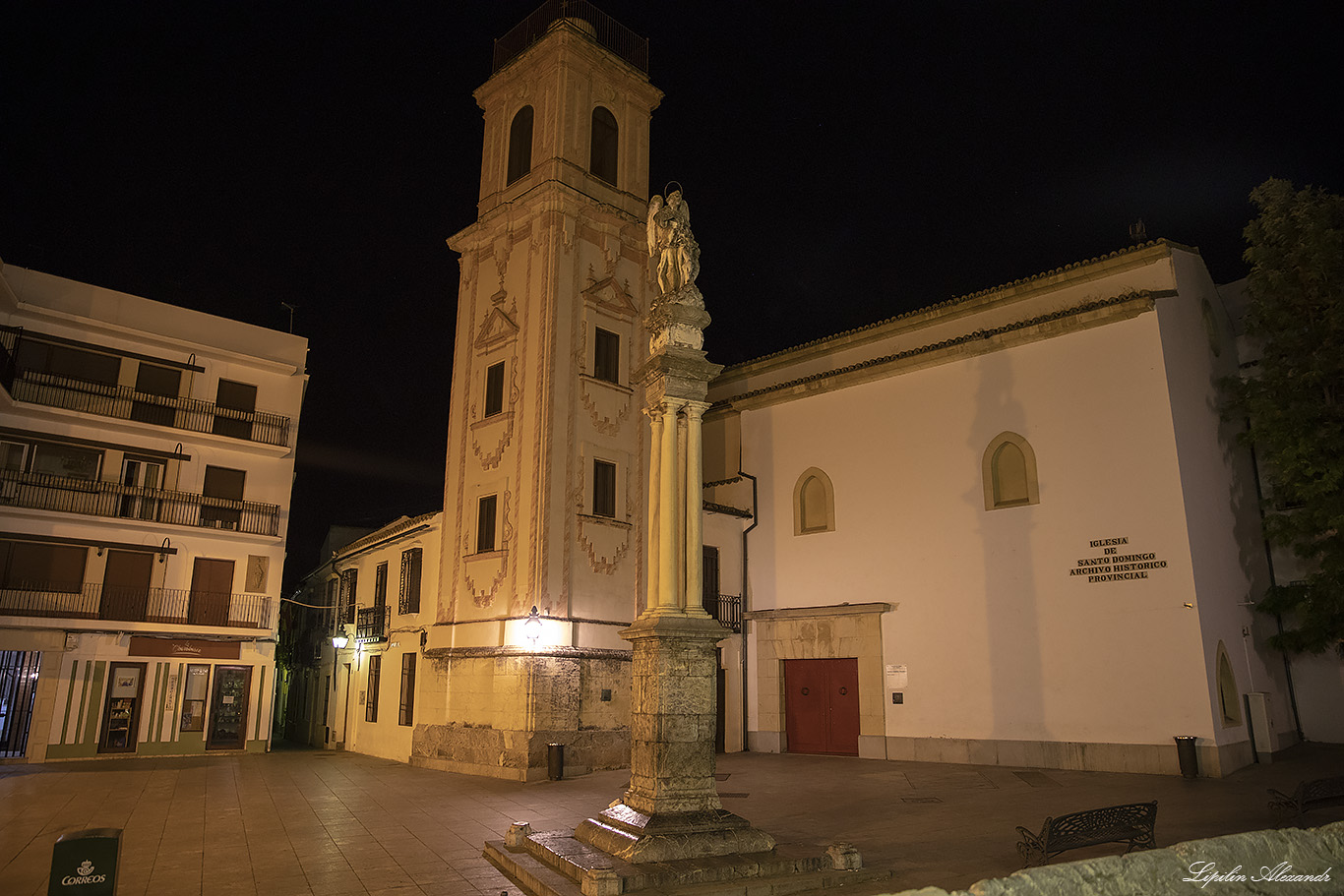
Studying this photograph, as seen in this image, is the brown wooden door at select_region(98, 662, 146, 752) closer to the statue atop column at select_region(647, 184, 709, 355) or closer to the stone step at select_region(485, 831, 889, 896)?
the stone step at select_region(485, 831, 889, 896)

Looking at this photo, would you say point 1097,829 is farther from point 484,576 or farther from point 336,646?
point 336,646

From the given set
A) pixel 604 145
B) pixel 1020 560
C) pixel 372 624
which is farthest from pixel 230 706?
pixel 1020 560

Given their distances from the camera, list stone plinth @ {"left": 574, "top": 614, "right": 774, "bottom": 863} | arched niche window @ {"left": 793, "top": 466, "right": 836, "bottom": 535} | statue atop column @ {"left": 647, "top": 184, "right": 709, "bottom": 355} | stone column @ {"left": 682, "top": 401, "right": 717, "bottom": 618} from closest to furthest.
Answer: stone plinth @ {"left": 574, "top": 614, "right": 774, "bottom": 863} → stone column @ {"left": 682, "top": 401, "right": 717, "bottom": 618} → statue atop column @ {"left": 647, "top": 184, "right": 709, "bottom": 355} → arched niche window @ {"left": 793, "top": 466, "right": 836, "bottom": 535}

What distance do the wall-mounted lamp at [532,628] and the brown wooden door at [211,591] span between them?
11.2 meters

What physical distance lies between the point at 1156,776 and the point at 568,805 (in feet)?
34.0

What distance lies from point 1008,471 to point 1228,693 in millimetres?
5751

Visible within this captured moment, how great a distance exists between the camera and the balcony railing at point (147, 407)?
76.2 feet

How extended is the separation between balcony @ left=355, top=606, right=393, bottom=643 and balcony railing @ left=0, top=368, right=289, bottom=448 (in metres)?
5.91

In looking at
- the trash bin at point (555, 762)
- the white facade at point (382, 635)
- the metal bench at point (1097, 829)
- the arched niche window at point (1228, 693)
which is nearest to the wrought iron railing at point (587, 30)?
the white facade at point (382, 635)

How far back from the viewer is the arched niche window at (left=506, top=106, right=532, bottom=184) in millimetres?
22797

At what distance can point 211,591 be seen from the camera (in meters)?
24.6

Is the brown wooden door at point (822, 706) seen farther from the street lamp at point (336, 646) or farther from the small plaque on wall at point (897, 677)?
the street lamp at point (336, 646)

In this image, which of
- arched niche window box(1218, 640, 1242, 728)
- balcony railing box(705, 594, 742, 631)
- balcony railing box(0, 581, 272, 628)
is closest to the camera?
arched niche window box(1218, 640, 1242, 728)

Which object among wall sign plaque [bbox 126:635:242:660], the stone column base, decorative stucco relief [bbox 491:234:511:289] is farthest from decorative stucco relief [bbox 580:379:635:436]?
wall sign plaque [bbox 126:635:242:660]
